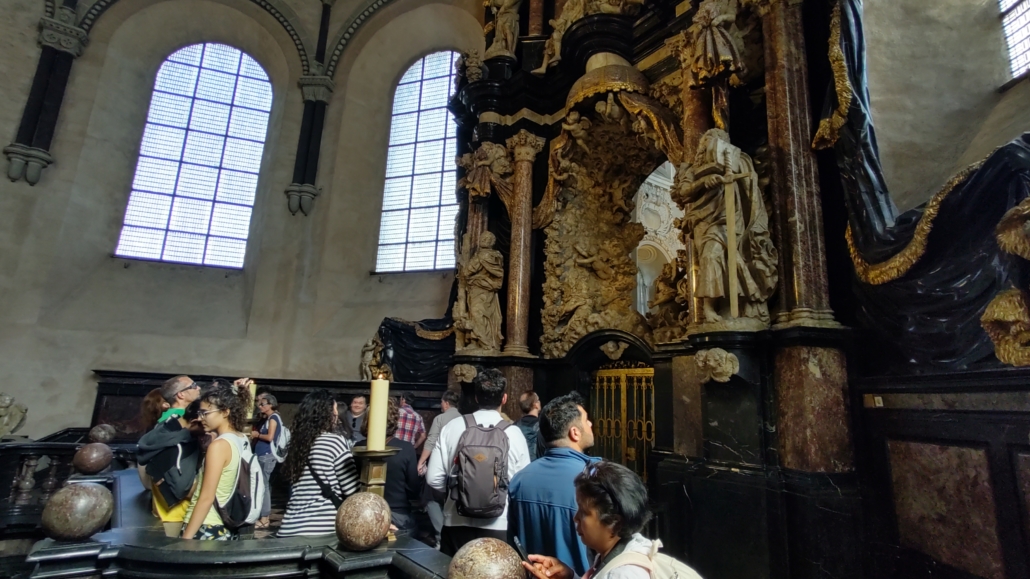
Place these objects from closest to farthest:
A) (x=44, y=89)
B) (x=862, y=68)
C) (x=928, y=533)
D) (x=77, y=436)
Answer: (x=928, y=533)
(x=862, y=68)
(x=77, y=436)
(x=44, y=89)

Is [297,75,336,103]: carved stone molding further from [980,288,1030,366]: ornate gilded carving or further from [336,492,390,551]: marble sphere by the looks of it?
[980,288,1030,366]: ornate gilded carving

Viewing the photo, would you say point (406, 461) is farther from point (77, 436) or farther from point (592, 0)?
point (77, 436)

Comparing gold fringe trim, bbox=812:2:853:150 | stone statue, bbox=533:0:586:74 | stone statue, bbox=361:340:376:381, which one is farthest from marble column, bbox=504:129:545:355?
gold fringe trim, bbox=812:2:853:150

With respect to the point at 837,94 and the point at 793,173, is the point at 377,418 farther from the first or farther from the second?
the point at 837,94

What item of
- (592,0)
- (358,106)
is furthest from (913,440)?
(358,106)

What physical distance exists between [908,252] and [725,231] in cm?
114

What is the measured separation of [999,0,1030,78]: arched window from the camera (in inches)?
153

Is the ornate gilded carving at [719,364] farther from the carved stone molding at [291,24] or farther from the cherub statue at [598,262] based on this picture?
the carved stone molding at [291,24]

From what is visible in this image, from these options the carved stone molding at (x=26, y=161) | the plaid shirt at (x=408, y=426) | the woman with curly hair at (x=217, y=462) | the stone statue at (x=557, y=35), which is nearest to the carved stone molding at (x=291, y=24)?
the carved stone molding at (x=26, y=161)

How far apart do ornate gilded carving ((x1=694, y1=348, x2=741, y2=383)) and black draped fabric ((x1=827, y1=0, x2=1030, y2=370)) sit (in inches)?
34.1

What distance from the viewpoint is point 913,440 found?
9.86 feet

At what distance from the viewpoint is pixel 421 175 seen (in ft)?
35.2

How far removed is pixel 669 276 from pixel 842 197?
1756 mm

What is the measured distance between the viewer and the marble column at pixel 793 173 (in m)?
3.54
